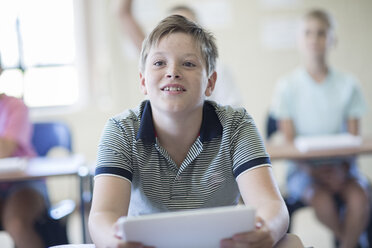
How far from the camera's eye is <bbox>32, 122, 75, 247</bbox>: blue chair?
7.02 feet

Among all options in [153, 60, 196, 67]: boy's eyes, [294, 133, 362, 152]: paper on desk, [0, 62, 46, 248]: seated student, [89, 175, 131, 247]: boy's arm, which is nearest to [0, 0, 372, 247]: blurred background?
[294, 133, 362, 152]: paper on desk

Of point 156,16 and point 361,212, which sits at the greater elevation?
point 156,16

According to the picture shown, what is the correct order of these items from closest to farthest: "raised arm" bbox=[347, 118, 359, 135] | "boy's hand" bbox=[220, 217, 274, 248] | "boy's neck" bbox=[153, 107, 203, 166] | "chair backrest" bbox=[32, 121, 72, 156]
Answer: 1. "boy's hand" bbox=[220, 217, 274, 248]
2. "boy's neck" bbox=[153, 107, 203, 166]
3. "chair backrest" bbox=[32, 121, 72, 156]
4. "raised arm" bbox=[347, 118, 359, 135]

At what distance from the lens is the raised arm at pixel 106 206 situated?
105cm

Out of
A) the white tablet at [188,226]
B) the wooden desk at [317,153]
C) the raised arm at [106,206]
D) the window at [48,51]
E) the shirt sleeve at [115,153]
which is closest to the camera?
the white tablet at [188,226]

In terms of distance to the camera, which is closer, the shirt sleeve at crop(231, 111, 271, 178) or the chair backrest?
the shirt sleeve at crop(231, 111, 271, 178)

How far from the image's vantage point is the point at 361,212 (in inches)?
95.7

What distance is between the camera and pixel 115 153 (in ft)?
4.00

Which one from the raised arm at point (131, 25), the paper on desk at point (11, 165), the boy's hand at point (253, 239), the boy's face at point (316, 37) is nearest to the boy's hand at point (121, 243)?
the boy's hand at point (253, 239)

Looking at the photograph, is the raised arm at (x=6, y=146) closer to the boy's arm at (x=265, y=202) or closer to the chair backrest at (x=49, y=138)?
the chair backrest at (x=49, y=138)

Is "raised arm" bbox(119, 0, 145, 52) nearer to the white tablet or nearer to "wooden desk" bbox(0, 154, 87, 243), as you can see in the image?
"wooden desk" bbox(0, 154, 87, 243)

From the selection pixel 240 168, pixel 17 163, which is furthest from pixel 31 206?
pixel 240 168

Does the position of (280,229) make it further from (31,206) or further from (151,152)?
(31,206)

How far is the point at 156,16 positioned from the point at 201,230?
3094 mm
